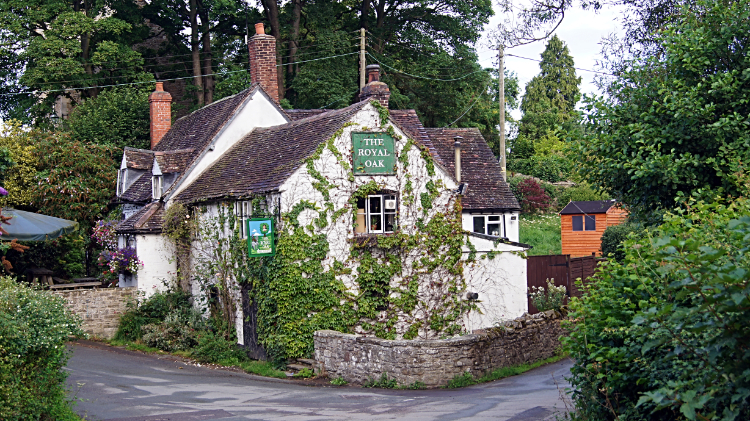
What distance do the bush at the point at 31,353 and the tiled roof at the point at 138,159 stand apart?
18048 millimetres

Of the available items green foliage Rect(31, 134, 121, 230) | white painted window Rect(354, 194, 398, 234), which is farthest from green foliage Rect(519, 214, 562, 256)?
green foliage Rect(31, 134, 121, 230)

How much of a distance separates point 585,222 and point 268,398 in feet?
90.6

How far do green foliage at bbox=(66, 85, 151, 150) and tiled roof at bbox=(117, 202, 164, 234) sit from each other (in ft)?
36.7

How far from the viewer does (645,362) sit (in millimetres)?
8297

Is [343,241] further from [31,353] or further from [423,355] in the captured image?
[31,353]

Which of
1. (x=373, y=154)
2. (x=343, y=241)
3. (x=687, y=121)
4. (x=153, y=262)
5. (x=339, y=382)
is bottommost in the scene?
(x=339, y=382)

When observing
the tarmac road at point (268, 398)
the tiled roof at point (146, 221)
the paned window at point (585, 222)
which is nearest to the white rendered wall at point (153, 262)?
the tiled roof at point (146, 221)

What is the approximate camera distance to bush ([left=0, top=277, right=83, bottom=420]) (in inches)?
431

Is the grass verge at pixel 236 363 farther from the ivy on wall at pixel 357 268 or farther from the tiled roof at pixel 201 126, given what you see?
the tiled roof at pixel 201 126

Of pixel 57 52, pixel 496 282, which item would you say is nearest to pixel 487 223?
pixel 496 282

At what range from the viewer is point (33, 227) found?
24375mm

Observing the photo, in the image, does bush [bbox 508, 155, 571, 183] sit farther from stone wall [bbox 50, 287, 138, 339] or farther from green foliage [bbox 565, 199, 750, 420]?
green foliage [bbox 565, 199, 750, 420]

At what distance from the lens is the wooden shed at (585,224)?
1559 inches

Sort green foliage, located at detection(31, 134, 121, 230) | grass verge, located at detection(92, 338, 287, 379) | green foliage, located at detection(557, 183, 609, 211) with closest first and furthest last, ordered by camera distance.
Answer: grass verge, located at detection(92, 338, 287, 379) < green foliage, located at detection(31, 134, 121, 230) < green foliage, located at detection(557, 183, 609, 211)
